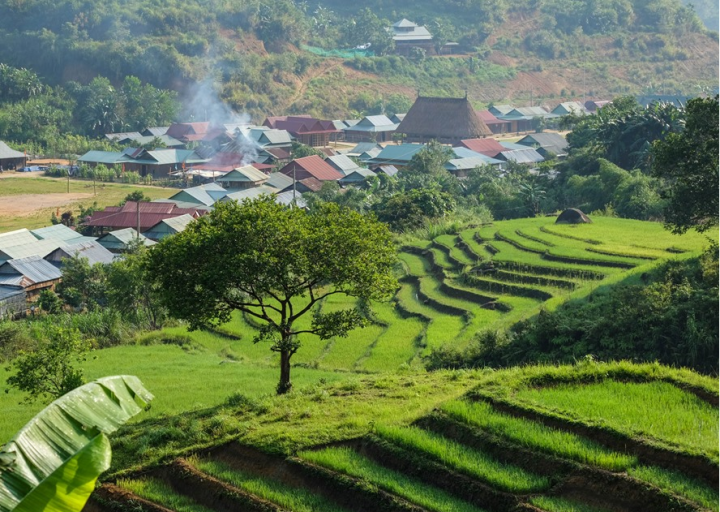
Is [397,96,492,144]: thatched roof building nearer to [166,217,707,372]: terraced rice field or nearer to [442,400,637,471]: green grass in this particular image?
[166,217,707,372]: terraced rice field

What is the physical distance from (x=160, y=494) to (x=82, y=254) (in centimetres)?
2621

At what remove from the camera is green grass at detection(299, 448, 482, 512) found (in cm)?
1181

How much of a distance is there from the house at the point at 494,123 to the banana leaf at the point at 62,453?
245 feet

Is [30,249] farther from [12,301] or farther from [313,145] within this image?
[313,145]

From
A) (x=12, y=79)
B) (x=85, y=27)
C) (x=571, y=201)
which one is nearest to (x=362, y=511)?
(x=571, y=201)

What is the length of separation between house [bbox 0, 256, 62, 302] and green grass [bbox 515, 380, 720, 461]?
991 inches

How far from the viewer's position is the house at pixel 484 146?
65.6 m

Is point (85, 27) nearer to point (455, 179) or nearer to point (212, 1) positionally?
point (212, 1)

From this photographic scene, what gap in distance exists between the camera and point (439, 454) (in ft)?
41.9

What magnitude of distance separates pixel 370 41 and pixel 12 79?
39.6 metres

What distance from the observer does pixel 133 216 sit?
4428 centimetres

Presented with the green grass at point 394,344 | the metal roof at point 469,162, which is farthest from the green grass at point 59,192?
the green grass at point 394,344

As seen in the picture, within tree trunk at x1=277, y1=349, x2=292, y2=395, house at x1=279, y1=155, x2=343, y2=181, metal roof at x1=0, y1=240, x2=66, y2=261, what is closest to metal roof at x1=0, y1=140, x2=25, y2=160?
house at x1=279, y1=155, x2=343, y2=181

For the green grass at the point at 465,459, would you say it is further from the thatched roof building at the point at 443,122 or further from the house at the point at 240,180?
the thatched roof building at the point at 443,122
